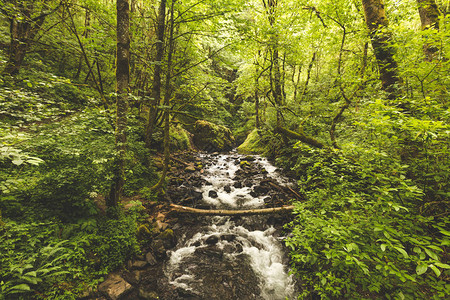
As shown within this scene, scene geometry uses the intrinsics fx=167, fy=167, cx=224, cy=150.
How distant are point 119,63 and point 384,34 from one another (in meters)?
6.74

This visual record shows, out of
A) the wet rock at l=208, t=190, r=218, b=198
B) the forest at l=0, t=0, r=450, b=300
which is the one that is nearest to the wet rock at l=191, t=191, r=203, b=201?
the wet rock at l=208, t=190, r=218, b=198

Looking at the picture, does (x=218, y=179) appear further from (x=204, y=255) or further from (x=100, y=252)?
→ (x=100, y=252)

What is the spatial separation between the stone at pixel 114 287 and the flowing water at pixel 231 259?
3.25 feet

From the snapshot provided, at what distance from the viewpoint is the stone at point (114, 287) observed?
3327 millimetres

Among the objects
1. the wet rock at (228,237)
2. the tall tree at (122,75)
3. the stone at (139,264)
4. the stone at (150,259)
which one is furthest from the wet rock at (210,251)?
the tall tree at (122,75)

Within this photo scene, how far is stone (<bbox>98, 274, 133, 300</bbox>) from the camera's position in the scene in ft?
10.9

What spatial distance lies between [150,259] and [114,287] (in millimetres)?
972

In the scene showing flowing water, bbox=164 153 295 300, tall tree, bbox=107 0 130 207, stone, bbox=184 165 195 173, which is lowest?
flowing water, bbox=164 153 295 300

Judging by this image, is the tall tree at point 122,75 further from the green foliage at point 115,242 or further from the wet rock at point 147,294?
the wet rock at point 147,294

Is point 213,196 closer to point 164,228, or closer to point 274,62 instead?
point 164,228

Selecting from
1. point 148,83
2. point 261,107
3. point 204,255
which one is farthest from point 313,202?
point 261,107

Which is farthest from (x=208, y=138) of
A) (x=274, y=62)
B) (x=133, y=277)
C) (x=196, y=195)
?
Answer: (x=133, y=277)

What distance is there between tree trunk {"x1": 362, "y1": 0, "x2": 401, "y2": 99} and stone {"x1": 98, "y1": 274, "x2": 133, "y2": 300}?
25.0 ft

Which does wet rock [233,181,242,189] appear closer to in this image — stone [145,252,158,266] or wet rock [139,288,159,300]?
stone [145,252,158,266]
